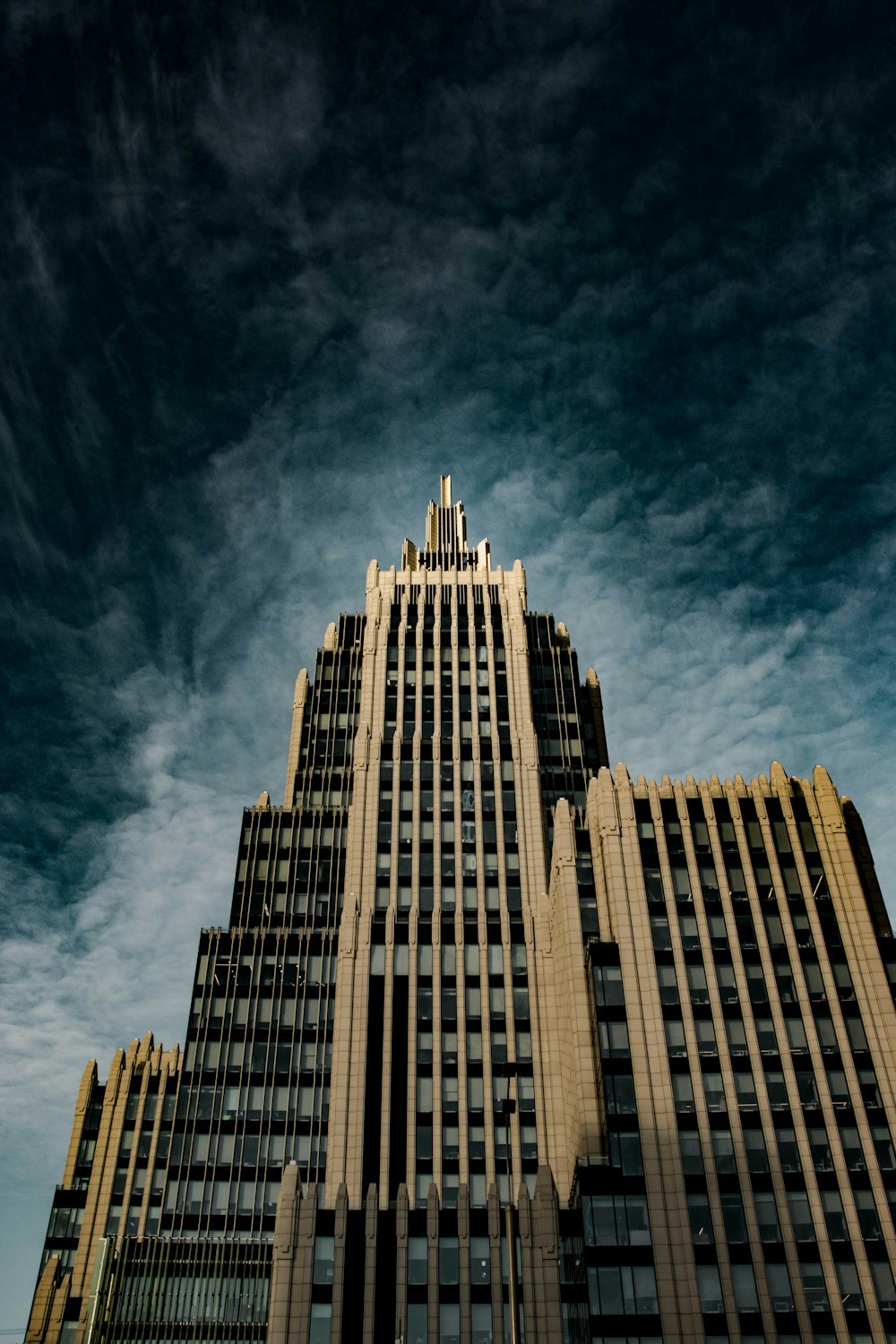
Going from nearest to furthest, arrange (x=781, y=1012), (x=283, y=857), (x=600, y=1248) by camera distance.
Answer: (x=600, y=1248) < (x=781, y=1012) < (x=283, y=857)

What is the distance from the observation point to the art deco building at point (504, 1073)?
66.8m

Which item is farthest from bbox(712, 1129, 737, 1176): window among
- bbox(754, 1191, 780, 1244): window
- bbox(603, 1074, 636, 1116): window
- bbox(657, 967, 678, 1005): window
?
bbox(657, 967, 678, 1005): window

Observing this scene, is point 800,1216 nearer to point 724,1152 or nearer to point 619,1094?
point 724,1152

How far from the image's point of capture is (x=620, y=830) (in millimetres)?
84188

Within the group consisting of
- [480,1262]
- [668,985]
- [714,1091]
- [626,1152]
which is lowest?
[480,1262]

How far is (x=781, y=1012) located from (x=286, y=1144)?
44.8 meters

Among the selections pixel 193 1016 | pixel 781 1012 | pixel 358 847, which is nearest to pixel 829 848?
pixel 781 1012

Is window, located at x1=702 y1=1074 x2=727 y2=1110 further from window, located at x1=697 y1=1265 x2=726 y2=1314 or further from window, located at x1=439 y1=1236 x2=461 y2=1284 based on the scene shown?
window, located at x1=439 y1=1236 x2=461 y2=1284

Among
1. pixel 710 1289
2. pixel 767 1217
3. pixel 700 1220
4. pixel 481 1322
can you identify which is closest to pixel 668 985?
pixel 700 1220

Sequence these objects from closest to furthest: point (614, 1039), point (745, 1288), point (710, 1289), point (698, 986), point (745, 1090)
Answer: point (710, 1289) → point (745, 1288) → point (745, 1090) → point (614, 1039) → point (698, 986)

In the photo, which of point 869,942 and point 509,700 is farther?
point 509,700

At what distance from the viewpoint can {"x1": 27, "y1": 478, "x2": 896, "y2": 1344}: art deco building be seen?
66.8 metres

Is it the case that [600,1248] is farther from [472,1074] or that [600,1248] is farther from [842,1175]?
[472,1074]

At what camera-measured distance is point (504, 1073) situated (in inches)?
3403
